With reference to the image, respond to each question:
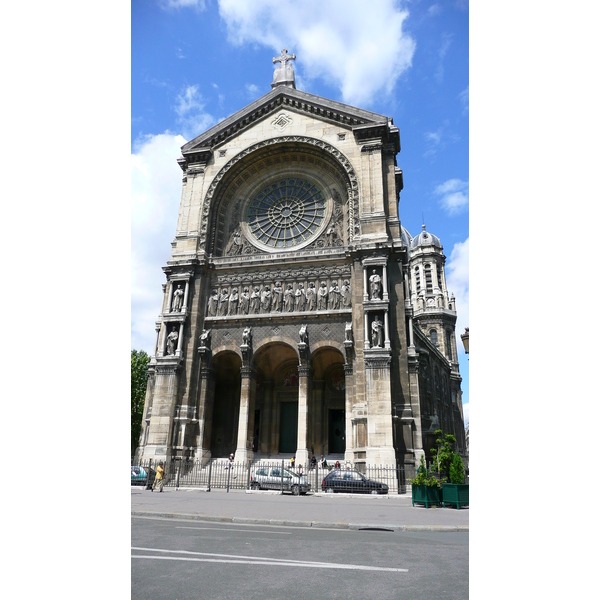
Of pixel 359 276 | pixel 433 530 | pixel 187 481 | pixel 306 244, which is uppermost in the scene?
pixel 306 244

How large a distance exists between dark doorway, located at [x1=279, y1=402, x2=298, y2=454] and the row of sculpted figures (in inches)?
247

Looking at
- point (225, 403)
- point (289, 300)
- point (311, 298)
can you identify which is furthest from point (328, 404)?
point (289, 300)

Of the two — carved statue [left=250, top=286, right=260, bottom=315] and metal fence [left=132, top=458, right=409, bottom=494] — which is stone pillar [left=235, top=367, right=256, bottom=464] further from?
carved statue [left=250, top=286, right=260, bottom=315]

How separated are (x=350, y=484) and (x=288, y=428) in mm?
8966

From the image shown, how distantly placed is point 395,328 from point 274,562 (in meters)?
19.2

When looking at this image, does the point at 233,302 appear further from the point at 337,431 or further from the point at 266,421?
the point at 337,431

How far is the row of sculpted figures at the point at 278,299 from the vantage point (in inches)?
1008

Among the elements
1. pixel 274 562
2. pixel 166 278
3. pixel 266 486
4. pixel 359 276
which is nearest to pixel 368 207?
pixel 359 276

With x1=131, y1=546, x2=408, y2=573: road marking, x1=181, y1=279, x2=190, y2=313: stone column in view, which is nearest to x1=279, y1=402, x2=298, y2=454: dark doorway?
x1=181, y1=279, x2=190, y2=313: stone column

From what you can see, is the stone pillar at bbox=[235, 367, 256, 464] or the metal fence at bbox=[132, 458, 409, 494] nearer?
the metal fence at bbox=[132, 458, 409, 494]

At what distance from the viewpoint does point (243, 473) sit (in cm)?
2255

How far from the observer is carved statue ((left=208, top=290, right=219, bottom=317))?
90.3 feet
